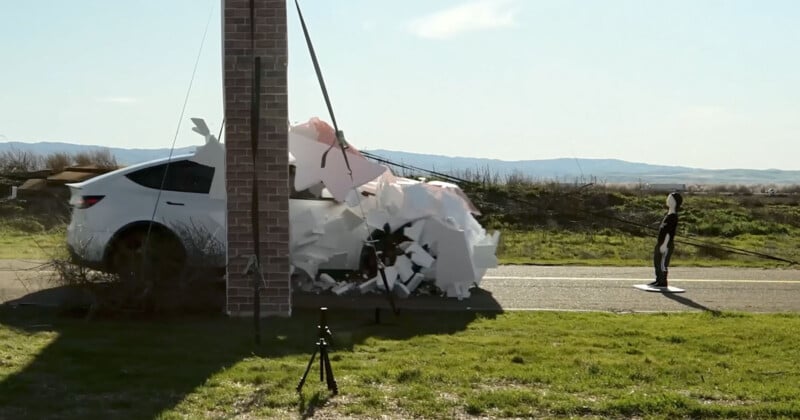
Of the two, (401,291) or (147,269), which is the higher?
(147,269)

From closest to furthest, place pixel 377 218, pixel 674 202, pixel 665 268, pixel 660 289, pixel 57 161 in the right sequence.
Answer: pixel 377 218 → pixel 660 289 → pixel 665 268 → pixel 674 202 → pixel 57 161

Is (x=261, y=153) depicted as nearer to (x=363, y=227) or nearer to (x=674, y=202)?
(x=363, y=227)

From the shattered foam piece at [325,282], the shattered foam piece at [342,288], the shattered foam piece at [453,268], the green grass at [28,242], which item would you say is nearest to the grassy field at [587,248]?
the green grass at [28,242]

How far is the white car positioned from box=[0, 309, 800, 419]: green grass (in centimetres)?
179

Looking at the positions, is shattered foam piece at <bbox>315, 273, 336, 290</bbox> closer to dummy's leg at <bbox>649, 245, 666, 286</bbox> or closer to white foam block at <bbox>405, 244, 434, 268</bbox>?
white foam block at <bbox>405, 244, 434, 268</bbox>

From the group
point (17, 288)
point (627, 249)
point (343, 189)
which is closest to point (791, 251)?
point (627, 249)

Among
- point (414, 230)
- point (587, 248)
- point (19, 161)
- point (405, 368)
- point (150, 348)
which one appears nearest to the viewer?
point (405, 368)

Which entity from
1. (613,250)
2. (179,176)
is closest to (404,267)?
(179,176)

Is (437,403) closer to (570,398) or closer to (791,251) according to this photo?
(570,398)

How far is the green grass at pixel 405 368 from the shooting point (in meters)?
6.61

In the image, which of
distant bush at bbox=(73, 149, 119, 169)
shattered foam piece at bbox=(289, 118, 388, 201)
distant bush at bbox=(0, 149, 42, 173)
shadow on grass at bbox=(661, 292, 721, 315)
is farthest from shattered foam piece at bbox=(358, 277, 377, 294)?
distant bush at bbox=(0, 149, 42, 173)

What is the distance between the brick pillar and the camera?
10047 millimetres

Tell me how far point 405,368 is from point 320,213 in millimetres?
5140

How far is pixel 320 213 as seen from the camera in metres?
12.5
